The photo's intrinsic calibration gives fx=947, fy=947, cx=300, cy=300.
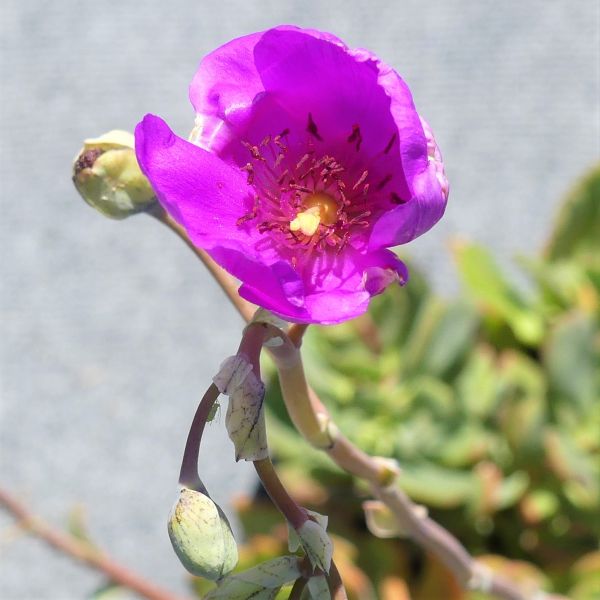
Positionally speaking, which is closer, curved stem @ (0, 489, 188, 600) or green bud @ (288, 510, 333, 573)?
green bud @ (288, 510, 333, 573)

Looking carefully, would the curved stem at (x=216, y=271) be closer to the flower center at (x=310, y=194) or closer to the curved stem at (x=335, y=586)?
the flower center at (x=310, y=194)

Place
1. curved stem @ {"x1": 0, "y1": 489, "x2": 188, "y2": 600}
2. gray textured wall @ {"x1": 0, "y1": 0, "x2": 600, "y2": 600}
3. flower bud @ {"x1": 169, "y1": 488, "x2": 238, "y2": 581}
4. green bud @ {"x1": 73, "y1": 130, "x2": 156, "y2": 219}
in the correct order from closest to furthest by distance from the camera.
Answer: flower bud @ {"x1": 169, "y1": 488, "x2": 238, "y2": 581}, green bud @ {"x1": 73, "y1": 130, "x2": 156, "y2": 219}, curved stem @ {"x1": 0, "y1": 489, "x2": 188, "y2": 600}, gray textured wall @ {"x1": 0, "y1": 0, "x2": 600, "y2": 600}

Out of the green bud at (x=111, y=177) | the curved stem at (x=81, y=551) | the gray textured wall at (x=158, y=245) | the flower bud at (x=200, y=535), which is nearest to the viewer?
the flower bud at (x=200, y=535)

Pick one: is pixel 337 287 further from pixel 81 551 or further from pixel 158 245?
pixel 158 245

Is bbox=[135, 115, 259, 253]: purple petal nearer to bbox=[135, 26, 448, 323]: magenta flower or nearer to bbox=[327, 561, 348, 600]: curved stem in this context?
bbox=[135, 26, 448, 323]: magenta flower

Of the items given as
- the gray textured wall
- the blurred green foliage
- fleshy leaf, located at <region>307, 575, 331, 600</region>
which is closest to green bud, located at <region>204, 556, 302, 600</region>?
fleshy leaf, located at <region>307, 575, 331, 600</region>

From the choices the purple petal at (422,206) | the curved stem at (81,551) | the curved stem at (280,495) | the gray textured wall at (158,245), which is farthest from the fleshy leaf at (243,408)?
the gray textured wall at (158,245)

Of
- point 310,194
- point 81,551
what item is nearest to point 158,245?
point 81,551
